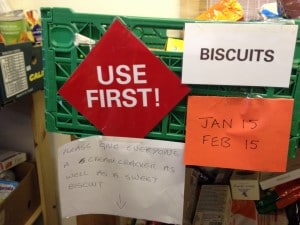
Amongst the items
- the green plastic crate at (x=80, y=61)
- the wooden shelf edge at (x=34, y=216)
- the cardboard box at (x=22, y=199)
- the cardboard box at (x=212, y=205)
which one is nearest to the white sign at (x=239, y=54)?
the green plastic crate at (x=80, y=61)

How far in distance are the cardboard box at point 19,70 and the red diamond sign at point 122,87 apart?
350mm

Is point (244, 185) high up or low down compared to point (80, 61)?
down

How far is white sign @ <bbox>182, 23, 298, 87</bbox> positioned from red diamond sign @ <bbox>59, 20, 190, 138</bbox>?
0.03 metres

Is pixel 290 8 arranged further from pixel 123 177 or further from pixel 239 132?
pixel 123 177

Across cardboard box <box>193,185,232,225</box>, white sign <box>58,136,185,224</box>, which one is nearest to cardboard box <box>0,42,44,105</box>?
white sign <box>58,136,185,224</box>

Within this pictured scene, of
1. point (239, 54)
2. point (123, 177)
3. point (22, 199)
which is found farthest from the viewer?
point (22, 199)

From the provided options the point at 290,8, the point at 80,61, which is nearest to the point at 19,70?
the point at 80,61

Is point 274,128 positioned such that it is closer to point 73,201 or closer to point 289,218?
point 73,201

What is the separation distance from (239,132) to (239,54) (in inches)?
4.2

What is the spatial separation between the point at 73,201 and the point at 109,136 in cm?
15

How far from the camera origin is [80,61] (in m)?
0.40

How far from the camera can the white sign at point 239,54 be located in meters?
0.36

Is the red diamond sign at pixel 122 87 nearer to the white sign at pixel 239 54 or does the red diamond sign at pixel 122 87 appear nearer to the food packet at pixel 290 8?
the white sign at pixel 239 54

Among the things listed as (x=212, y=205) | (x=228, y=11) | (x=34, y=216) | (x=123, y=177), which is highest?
(x=228, y=11)
